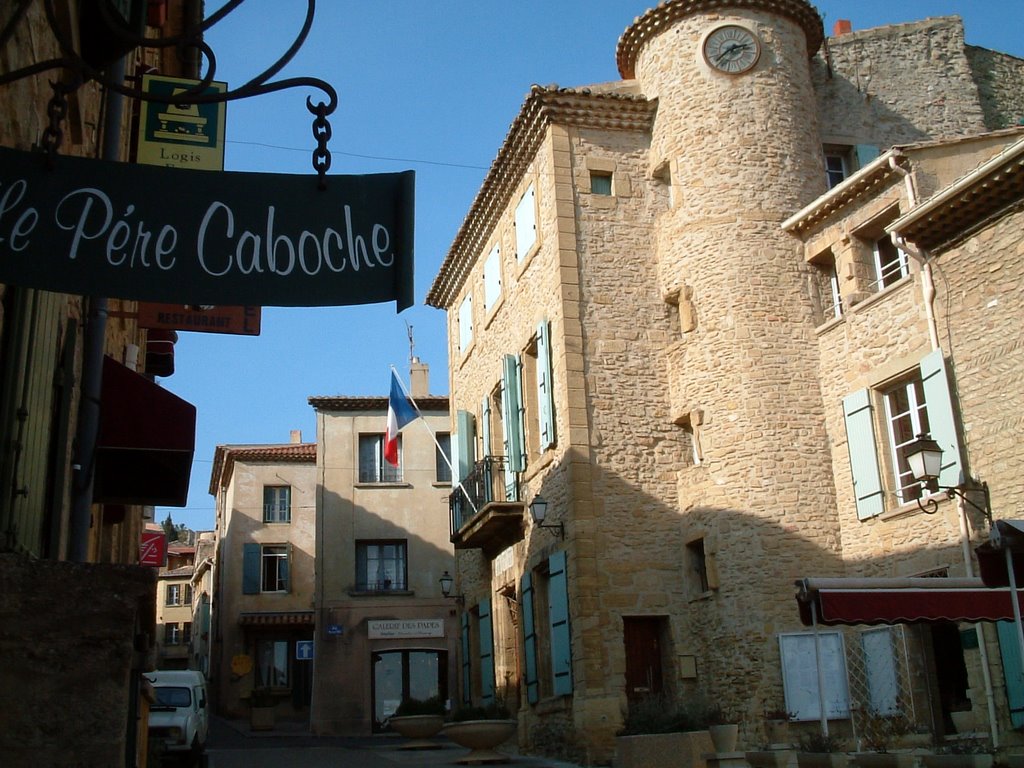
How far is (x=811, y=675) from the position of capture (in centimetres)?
1480

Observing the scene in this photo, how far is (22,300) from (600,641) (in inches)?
465

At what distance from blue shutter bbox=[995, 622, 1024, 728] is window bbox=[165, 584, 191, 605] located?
4829cm

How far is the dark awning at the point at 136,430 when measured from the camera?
7.88m

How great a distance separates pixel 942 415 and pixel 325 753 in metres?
11.5

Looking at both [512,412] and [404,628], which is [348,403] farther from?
[512,412]

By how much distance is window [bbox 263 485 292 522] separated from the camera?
34.8 metres

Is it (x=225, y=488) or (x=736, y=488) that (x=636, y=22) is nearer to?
(x=736, y=488)

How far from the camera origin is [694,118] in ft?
57.9

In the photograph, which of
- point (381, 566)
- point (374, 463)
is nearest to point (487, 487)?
point (381, 566)

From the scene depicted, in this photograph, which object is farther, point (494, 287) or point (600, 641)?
point (494, 287)

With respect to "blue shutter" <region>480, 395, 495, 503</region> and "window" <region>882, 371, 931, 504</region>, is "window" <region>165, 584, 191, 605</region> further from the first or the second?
"window" <region>882, 371, 931, 504</region>

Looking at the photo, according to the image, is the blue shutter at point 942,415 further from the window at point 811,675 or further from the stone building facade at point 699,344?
the window at point 811,675

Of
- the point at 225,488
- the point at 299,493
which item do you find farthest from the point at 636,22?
the point at 225,488

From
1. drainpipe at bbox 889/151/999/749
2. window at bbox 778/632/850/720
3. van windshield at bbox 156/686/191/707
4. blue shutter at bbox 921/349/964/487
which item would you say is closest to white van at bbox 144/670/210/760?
van windshield at bbox 156/686/191/707
